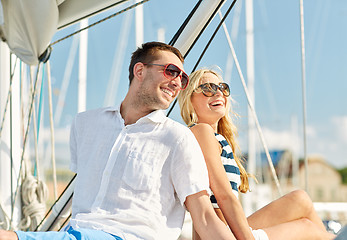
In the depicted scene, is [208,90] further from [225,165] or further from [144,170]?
[144,170]

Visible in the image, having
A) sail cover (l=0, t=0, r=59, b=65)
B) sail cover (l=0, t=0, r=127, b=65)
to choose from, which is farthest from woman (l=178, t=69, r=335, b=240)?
sail cover (l=0, t=0, r=59, b=65)

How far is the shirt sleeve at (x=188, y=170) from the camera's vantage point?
1724mm

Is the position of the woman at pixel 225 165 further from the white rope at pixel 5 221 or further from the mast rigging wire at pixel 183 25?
the white rope at pixel 5 221

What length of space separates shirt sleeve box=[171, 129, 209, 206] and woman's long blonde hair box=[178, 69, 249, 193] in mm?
401

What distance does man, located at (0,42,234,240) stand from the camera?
1.71 meters

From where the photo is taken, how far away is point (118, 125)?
6.27ft

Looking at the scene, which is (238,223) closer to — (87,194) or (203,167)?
(203,167)

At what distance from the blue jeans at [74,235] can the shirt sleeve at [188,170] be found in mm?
272

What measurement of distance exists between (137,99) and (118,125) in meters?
0.12

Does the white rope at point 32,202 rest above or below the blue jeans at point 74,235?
below

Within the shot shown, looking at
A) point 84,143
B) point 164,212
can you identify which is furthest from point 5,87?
point 164,212

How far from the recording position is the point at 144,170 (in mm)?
1767

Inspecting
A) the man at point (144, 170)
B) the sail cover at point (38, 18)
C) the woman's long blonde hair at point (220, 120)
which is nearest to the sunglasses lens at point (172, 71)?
the man at point (144, 170)

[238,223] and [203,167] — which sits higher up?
[203,167]
